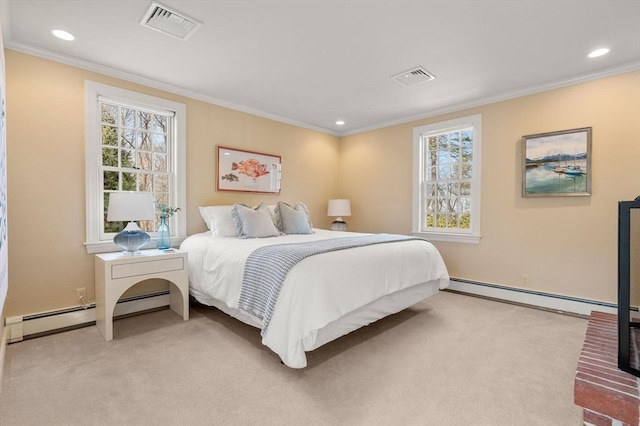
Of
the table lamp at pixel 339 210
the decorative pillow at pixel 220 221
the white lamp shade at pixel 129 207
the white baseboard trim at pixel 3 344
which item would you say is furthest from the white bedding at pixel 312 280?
the table lamp at pixel 339 210

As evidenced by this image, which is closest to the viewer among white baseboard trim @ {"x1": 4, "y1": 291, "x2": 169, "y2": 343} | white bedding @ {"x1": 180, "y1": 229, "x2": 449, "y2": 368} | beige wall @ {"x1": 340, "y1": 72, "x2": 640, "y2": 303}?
white bedding @ {"x1": 180, "y1": 229, "x2": 449, "y2": 368}

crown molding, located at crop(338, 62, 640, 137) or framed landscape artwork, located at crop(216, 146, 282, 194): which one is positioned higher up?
crown molding, located at crop(338, 62, 640, 137)

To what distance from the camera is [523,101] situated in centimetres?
355

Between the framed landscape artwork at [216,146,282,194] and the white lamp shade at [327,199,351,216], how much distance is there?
1000 millimetres

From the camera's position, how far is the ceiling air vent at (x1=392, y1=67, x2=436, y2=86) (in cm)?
308

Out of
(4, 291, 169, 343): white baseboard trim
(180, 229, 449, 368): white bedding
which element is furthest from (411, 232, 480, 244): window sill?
(4, 291, 169, 343): white baseboard trim

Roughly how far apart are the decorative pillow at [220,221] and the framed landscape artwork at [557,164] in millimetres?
3400

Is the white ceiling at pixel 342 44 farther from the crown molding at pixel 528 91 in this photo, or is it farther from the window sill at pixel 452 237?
the window sill at pixel 452 237

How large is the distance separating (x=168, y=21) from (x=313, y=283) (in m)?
2.21

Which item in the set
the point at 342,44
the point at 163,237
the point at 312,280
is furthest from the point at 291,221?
the point at 342,44

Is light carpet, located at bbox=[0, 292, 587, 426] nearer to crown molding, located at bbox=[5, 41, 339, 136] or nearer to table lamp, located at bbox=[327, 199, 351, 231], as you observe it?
table lamp, located at bbox=[327, 199, 351, 231]

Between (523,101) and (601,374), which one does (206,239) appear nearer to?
(601,374)

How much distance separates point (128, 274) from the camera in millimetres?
2650

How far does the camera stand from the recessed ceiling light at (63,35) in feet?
7.92
